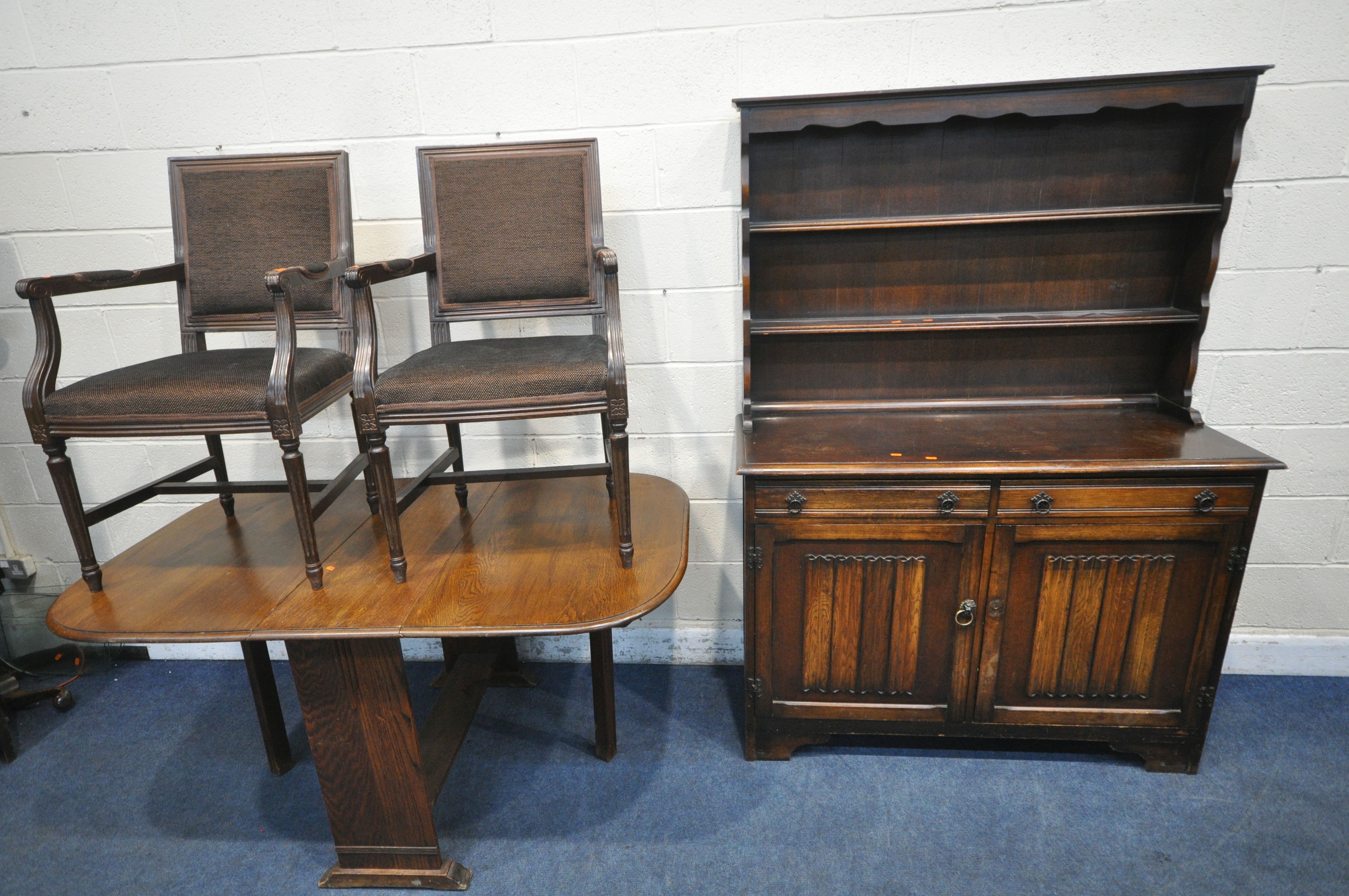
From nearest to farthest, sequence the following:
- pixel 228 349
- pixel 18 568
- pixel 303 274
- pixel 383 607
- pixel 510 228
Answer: pixel 383 607, pixel 303 274, pixel 510 228, pixel 228 349, pixel 18 568

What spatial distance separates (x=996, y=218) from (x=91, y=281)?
6.97 feet

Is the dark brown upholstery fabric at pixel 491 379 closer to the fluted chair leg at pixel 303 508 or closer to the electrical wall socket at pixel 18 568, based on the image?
the fluted chair leg at pixel 303 508

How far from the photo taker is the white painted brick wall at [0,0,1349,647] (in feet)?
6.13

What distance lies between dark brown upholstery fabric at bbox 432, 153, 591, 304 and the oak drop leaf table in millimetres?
599

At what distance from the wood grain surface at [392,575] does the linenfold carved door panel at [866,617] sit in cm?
33

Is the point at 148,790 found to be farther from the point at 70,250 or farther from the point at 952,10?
the point at 952,10

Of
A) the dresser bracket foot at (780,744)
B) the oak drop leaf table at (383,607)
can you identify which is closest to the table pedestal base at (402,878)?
the oak drop leaf table at (383,607)

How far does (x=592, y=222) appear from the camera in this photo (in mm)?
1896

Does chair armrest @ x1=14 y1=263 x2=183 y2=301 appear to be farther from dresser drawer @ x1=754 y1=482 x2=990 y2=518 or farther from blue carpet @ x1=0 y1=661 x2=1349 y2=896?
dresser drawer @ x1=754 y1=482 x2=990 y2=518

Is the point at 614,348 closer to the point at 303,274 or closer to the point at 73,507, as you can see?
the point at 303,274

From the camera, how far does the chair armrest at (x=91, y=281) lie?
1510mm

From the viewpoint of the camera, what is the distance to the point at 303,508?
155cm

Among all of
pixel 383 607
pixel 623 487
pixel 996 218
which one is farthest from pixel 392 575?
pixel 996 218

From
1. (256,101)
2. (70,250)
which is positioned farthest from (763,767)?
(70,250)
